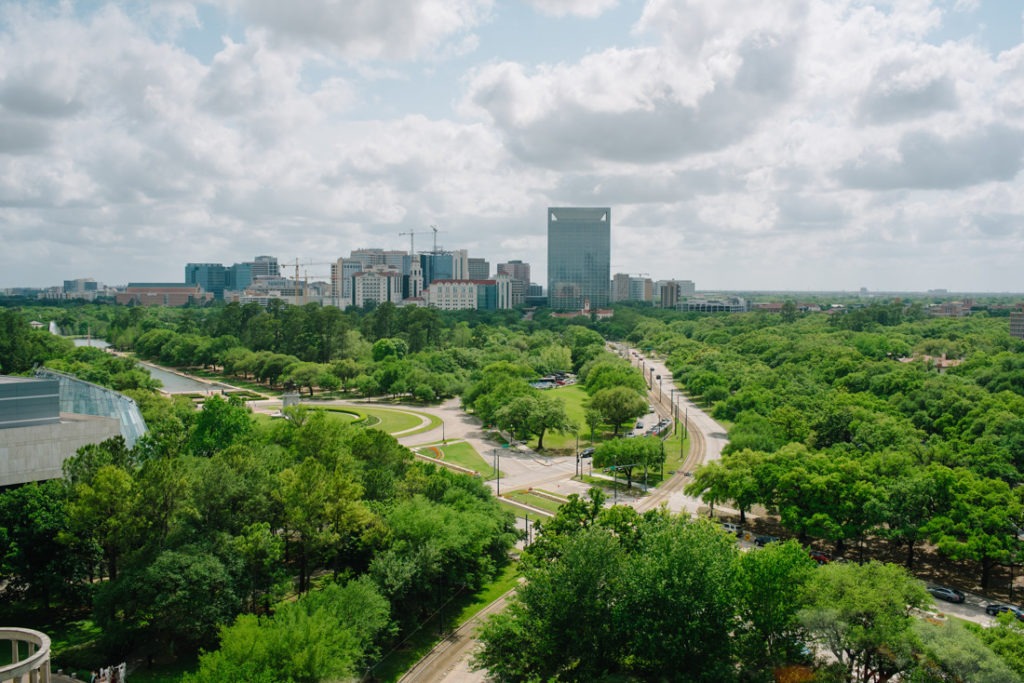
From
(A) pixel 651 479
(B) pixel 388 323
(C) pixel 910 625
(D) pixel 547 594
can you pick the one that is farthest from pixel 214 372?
(C) pixel 910 625

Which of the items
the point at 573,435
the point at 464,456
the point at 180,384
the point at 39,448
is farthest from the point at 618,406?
the point at 180,384

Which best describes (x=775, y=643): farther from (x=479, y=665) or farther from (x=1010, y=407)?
(x=1010, y=407)

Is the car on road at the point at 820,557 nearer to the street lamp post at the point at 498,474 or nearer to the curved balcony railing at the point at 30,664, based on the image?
the street lamp post at the point at 498,474

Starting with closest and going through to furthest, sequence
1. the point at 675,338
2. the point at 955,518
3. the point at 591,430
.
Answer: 1. the point at 955,518
2. the point at 591,430
3. the point at 675,338

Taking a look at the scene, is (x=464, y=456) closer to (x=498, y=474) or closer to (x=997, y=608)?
(x=498, y=474)

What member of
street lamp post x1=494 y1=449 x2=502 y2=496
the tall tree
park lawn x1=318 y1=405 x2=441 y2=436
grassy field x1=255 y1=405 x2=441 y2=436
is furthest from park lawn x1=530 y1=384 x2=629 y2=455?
grassy field x1=255 y1=405 x2=441 y2=436

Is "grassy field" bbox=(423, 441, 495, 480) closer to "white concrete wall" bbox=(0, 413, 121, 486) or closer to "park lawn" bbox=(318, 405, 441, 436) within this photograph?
"park lawn" bbox=(318, 405, 441, 436)
